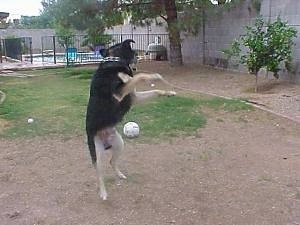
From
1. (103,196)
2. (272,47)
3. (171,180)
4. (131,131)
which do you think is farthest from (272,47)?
(103,196)

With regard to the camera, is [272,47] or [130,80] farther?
[272,47]

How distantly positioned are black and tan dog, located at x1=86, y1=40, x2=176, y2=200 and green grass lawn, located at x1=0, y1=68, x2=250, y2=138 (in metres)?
2.26

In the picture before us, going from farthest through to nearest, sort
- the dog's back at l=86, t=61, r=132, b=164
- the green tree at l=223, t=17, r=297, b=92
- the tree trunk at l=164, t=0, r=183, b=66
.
→ the tree trunk at l=164, t=0, r=183, b=66
the green tree at l=223, t=17, r=297, b=92
the dog's back at l=86, t=61, r=132, b=164

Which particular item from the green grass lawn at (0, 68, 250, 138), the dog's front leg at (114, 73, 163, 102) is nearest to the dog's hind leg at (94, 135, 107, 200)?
the dog's front leg at (114, 73, 163, 102)

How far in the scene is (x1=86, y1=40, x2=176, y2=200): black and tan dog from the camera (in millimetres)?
3846

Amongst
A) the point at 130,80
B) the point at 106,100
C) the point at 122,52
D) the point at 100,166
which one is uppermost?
the point at 122,52

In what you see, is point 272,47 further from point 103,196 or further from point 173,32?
point 103,196

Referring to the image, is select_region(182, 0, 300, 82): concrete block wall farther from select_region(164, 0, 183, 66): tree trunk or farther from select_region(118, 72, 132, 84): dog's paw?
select_region(118, 72, 132, 84): dog's paw

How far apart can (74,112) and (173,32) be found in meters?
6.80

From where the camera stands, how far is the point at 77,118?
7.72 meters

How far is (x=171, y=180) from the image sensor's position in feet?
15.0

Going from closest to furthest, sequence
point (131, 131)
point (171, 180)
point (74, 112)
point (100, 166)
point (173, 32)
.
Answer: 1. point (100, 166)
2. point (171, 180)
3. point (131, 131)
4. point (74, 112)
5. point (173, 32)

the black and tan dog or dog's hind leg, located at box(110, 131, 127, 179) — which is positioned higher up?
the black and tan dog

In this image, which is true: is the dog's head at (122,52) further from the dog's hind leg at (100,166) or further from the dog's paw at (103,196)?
the dog's paw at (103,196)
